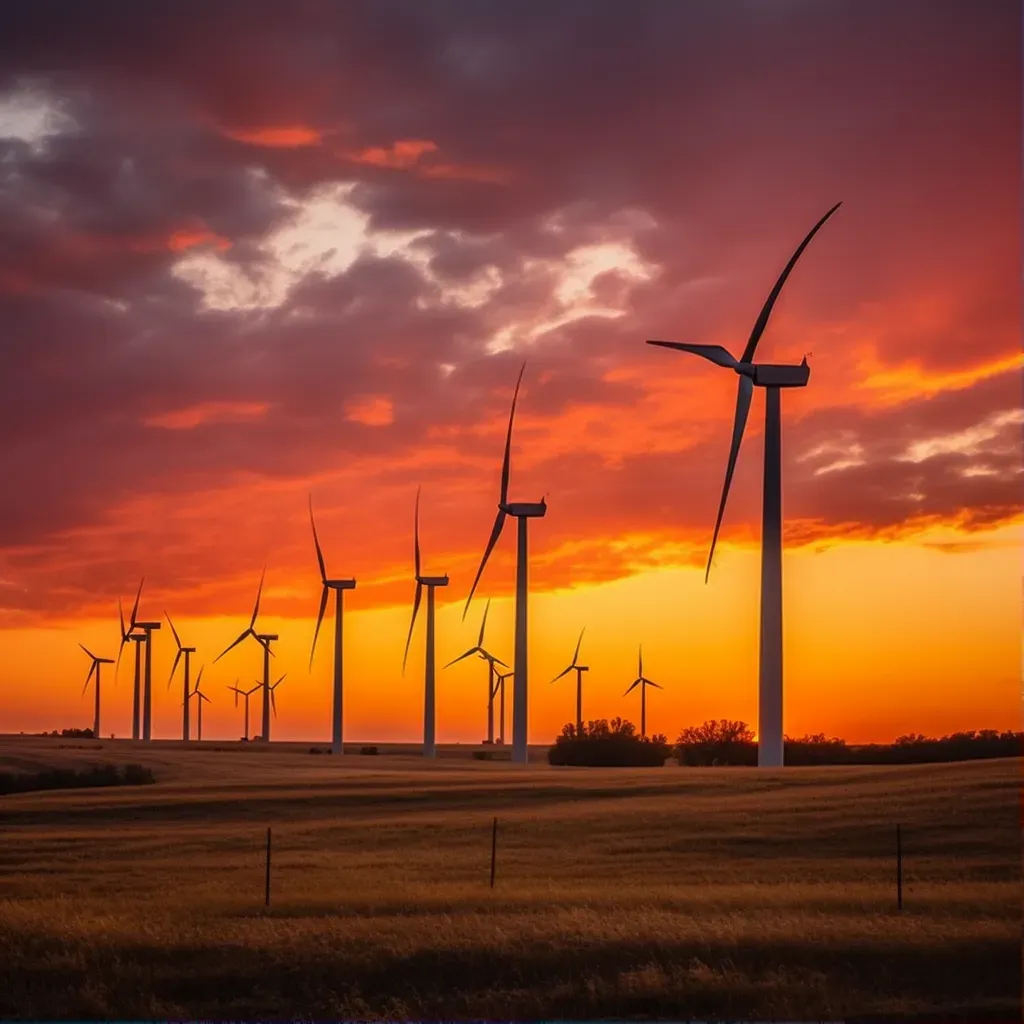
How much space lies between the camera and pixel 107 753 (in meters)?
119

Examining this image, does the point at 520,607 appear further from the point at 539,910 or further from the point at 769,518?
the point at 539,910

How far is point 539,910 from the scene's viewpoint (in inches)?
1516

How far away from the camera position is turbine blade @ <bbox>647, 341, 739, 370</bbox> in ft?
271

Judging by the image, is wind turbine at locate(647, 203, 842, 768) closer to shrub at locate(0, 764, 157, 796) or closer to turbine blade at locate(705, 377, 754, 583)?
turbine blade at locate(705, 377, 754, 583)

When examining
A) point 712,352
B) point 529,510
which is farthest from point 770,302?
point 529,510

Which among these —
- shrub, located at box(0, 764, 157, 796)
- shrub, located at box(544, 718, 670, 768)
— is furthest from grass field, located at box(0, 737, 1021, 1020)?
shrub, located at box(544, 718, 670, 768)

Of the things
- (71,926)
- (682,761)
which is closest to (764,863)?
(71,926)

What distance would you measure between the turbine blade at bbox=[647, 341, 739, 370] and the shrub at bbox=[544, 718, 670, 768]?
54.4 meters

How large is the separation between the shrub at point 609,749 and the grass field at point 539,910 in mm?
64171

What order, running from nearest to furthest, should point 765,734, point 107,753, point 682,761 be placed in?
1. point 765,734
2. point 107,753
3. point 682,761

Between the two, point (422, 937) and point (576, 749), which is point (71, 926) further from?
point (576, 749)

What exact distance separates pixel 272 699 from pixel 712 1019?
16194 cm

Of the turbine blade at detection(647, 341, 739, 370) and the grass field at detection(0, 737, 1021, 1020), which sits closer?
the grass field at detection(0, 737, 1021, 1020)

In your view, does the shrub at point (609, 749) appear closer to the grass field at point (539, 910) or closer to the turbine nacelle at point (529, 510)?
the turbine nacelle at point (529, 510)
